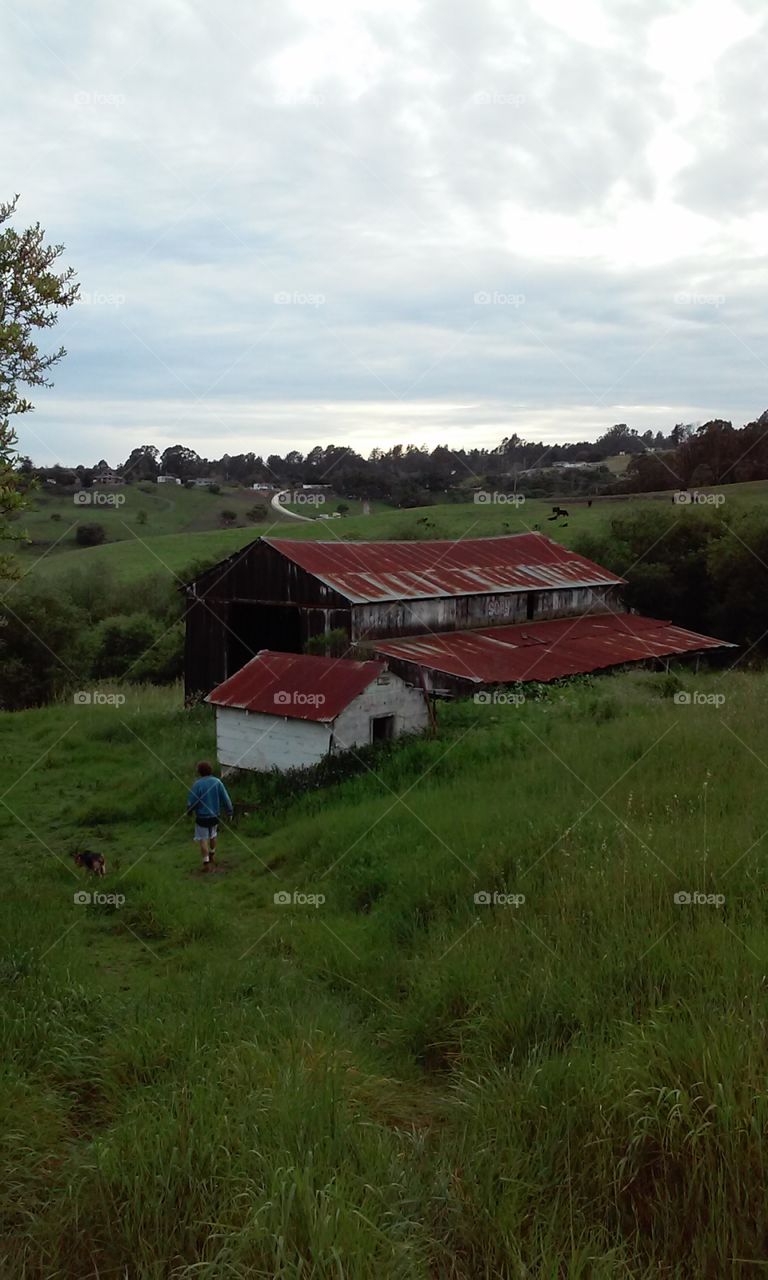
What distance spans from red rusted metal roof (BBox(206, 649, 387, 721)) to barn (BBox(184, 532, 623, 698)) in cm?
519

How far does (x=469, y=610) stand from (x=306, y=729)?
11.7 metres

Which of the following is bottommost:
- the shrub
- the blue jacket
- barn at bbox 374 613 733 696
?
the shrub

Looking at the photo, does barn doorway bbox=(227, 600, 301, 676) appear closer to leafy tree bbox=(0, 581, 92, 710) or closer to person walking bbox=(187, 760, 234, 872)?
leafy tree bbox=(0, 581, 92, 710)

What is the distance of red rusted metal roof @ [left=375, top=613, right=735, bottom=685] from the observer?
2255 cm

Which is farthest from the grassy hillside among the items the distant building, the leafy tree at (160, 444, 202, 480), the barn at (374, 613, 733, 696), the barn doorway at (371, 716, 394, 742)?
the leafy tree at (160, 444, 202, 480)

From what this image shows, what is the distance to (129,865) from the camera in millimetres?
12961

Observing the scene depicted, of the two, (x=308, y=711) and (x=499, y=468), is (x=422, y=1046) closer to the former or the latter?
(x=308, y=711)

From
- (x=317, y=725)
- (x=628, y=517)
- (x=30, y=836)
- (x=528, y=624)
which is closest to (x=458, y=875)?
(x=317, y=725)

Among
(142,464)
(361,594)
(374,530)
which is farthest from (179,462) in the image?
(361,594)

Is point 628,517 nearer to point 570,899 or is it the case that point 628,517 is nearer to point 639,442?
point 570,899

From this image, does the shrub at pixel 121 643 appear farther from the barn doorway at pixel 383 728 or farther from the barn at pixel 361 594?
the barn doorway at pixel 383 728

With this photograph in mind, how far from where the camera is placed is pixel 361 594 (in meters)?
24.6

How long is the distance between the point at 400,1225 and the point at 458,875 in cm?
554

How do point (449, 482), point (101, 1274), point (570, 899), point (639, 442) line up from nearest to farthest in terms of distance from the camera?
point (101, 1274)
point (570, 899)
point (449, 482)
point (639, 442)
